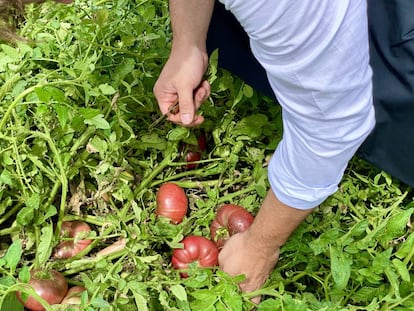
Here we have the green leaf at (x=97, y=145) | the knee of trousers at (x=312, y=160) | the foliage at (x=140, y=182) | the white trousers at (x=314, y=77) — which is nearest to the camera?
the white trousers at (x=314, y=77)

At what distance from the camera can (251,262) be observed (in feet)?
4.49

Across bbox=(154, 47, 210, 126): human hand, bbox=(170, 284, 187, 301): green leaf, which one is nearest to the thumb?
bbox=(154, 47, 210, 126): human hand

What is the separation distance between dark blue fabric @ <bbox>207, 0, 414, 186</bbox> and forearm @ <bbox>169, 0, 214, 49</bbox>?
0.09m

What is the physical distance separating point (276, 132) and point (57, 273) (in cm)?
63

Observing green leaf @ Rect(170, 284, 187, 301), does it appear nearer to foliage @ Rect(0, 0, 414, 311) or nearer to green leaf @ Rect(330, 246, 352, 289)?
foliage @ Rect(0, 0, 414, 311)

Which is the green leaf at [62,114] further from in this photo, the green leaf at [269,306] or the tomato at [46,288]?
the green leaf at [269,306]

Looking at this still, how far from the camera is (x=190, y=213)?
165 cm

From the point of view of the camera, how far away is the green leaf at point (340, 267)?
47.2 inches

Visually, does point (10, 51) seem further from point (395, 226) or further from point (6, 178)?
point (395, 226)

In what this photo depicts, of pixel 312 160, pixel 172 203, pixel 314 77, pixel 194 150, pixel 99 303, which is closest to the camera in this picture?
pixel 314 77

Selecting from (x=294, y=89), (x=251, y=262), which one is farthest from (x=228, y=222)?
(x=294, y=89)

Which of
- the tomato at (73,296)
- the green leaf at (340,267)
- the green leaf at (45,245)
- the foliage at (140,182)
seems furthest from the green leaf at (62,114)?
the green leaf at (340,267)

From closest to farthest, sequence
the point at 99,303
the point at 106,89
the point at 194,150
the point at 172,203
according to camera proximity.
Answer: the point at 99,303 < the point at 106,89 < the point at 172,203 < the point at 194,150

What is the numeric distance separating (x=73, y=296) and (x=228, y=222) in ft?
1.24
